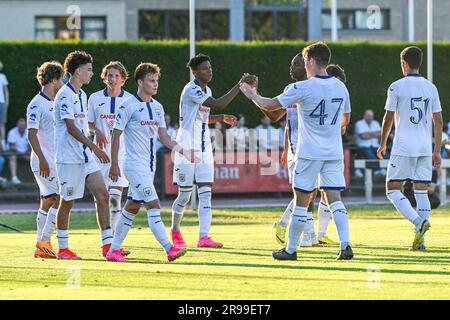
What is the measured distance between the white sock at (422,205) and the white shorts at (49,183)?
4254mm

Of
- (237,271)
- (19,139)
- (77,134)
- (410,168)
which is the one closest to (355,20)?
(19,139)

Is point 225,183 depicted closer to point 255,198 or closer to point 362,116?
point 255,198

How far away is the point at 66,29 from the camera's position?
45562 mm

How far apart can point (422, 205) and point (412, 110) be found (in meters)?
1.13

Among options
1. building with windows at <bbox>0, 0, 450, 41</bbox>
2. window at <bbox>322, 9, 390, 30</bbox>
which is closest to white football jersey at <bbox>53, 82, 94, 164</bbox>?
building with windows at <bbox>0, 0, 450, 41</bbox>

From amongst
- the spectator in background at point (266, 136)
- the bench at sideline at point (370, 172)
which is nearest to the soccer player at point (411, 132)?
the bench at sideline at point (370, 172)

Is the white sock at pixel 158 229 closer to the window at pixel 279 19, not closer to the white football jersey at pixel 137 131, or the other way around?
the white football jersey at pixel 137 131

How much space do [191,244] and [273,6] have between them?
3218 centimetres

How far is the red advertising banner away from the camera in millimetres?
27734

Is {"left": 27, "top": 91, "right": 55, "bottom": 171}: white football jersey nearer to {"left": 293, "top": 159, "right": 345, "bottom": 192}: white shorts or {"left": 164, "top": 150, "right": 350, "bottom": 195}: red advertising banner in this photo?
{"left": 293, "top": 159, "right": 345, "bottom": 192}: white shorts

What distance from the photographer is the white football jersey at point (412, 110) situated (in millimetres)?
14523

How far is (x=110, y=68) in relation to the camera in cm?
1548

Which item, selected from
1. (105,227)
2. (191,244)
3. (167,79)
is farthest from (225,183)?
(105,227)

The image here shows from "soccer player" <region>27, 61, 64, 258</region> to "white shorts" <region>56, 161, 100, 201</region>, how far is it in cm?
72
